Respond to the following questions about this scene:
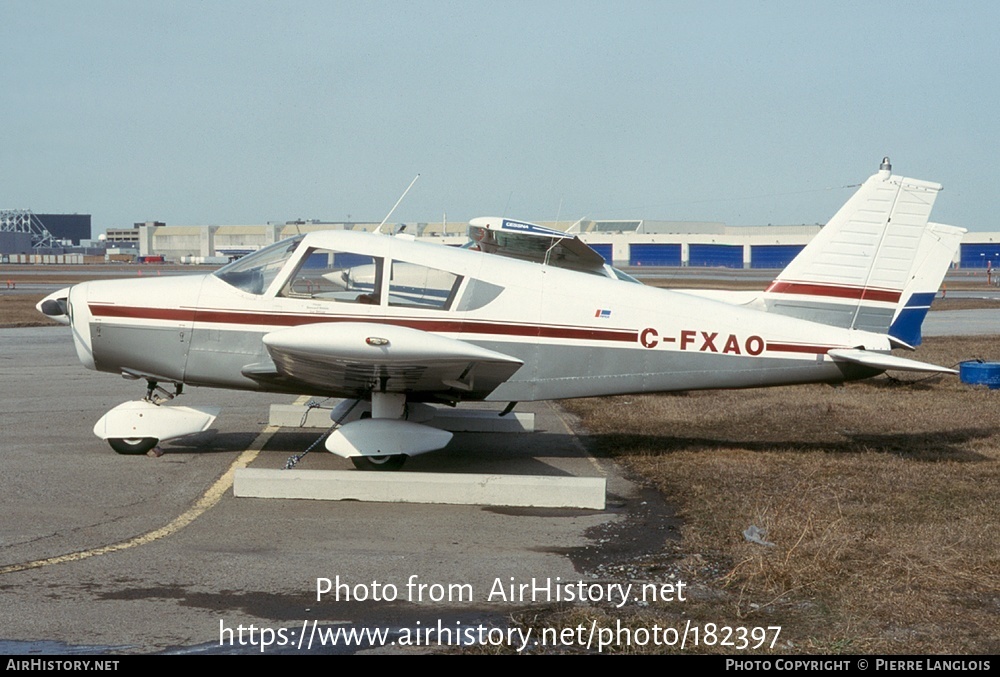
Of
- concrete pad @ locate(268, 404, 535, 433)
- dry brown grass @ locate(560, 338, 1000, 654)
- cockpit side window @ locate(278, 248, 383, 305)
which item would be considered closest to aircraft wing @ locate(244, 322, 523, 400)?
cockpit side window @ locate(278, 248, 383, 305)

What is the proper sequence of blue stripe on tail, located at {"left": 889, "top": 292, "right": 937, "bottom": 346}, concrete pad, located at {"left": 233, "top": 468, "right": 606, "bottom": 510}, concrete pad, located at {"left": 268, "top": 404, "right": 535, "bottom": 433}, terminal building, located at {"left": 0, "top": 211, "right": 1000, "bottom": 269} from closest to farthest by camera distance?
concrete pad, located at {"left": 233, "top": 468, "right": 606, "bottom": 510} < concrete pad, located at {"left": 268, "top": 404, "right": 535, "bottom": 433} < blue stripe on tail, located at {"left": 889, "top": 292, "right": 937, "bottom": 346} < terminal building, located at {"left": 0, "top": 211, "right": 1000, "bottom": 269}

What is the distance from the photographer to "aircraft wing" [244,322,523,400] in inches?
305

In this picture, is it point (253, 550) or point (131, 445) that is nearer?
point (253, 550)

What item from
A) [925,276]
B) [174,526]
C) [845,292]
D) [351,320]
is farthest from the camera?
[925,276]

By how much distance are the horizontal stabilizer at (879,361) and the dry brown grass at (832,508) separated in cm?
95

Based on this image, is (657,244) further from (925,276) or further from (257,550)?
(257,550)

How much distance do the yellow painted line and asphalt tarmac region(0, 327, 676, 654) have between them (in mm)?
24

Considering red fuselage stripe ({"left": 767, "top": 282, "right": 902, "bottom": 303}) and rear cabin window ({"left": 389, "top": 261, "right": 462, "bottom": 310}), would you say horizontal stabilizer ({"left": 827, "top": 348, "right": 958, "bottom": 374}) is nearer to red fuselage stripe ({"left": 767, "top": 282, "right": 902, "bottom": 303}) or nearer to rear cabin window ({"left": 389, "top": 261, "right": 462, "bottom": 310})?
red fuselage stripe ({"left": 767, "top": 282, "right": 902, "bottom": 303})

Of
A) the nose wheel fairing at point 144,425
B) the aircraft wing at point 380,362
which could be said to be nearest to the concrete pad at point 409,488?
the aircraft wing at point 380,362

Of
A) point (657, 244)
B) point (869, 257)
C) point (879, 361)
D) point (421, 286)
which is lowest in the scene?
point (657, 244)

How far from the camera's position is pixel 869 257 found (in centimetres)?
997

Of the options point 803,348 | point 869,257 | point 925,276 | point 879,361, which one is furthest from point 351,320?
point 925,276

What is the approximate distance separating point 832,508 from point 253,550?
4239 mm
